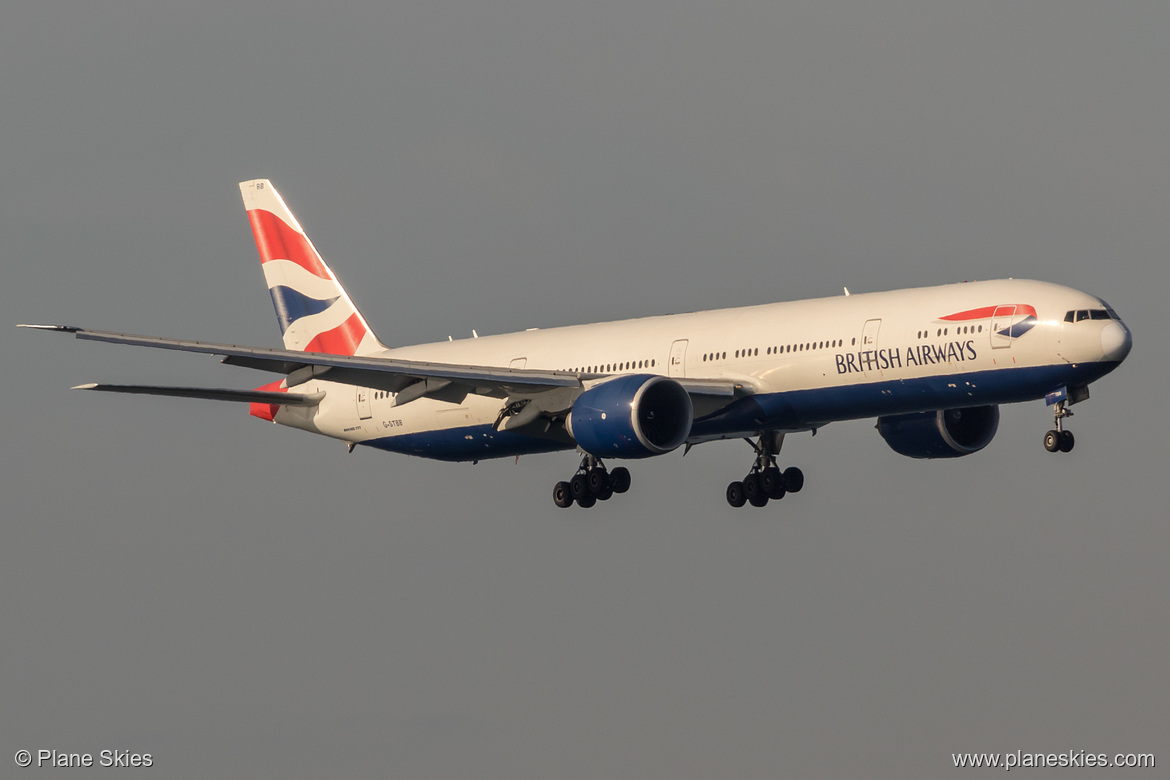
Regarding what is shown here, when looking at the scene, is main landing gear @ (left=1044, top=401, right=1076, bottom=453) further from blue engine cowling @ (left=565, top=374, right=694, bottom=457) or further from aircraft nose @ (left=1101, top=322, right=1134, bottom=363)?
blue engine cowling @ (left=565, top=374, right=694, bottom=457)

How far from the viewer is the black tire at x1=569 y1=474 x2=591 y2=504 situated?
5697 cm

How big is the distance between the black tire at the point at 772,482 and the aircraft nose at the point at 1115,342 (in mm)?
12951

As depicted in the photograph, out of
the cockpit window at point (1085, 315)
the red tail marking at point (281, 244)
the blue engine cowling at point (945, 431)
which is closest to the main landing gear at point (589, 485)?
the blue engine cowling at point (945, 431)

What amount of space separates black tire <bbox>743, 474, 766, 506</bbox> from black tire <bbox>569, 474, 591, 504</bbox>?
16.1ft

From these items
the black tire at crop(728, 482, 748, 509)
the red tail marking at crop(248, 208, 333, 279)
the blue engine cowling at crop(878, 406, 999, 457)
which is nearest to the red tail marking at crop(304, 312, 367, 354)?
the red tail marking at crop(248, 208, 333, 279)

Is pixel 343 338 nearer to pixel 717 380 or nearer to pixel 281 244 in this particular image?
pixel 281 244

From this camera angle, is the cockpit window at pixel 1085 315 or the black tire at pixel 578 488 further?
the black tire at pixel 578 488

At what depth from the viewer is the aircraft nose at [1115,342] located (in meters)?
46.5

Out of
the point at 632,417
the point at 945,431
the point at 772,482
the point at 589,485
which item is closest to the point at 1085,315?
the point at 945,431

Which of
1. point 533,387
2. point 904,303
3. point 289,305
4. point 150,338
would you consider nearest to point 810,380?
point 904,303

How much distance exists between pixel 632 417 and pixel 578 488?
820cm

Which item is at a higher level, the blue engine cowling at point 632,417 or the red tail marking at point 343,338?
the red tail marking at point 343,338

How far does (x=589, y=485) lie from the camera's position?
56.9 m

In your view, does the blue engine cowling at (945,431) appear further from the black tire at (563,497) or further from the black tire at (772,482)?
the black tire at (563,497)
